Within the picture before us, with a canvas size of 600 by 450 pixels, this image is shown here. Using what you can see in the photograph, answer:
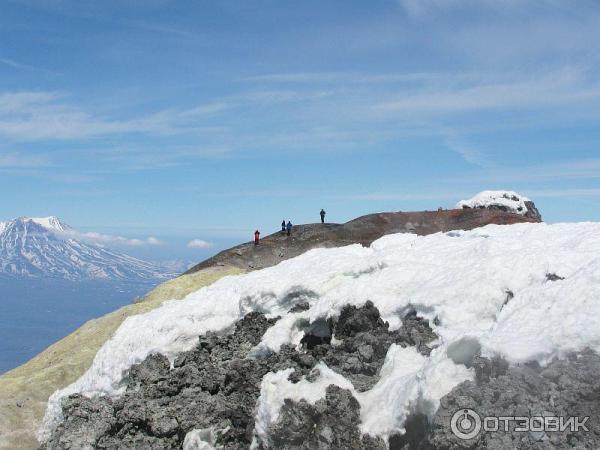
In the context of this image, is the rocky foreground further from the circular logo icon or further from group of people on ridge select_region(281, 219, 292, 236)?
group of people on ridge select_region(281, 219, 292, 236)

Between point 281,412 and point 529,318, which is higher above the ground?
point 529,318

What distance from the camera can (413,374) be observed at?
558 inches

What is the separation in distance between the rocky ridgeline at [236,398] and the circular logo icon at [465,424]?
202 centimetres

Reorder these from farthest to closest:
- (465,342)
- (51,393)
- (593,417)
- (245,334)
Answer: (51,393)
(245,334)
(465,342)
(593,417)

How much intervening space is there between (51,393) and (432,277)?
1909 cm

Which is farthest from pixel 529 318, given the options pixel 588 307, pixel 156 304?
pixel 156 304

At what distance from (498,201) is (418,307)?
62.1 m

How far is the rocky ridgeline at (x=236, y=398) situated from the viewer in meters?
13.4

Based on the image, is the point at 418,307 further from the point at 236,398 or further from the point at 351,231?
the point at 351,231

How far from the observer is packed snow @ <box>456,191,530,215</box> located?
246ft

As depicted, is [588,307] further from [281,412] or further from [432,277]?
[281,412]

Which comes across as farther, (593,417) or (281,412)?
(281,412)

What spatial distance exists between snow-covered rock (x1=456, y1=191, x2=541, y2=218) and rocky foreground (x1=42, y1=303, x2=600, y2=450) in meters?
59.1

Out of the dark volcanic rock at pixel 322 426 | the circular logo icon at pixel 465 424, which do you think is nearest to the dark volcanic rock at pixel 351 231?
the dark volcanic rock at pixel 322 426
